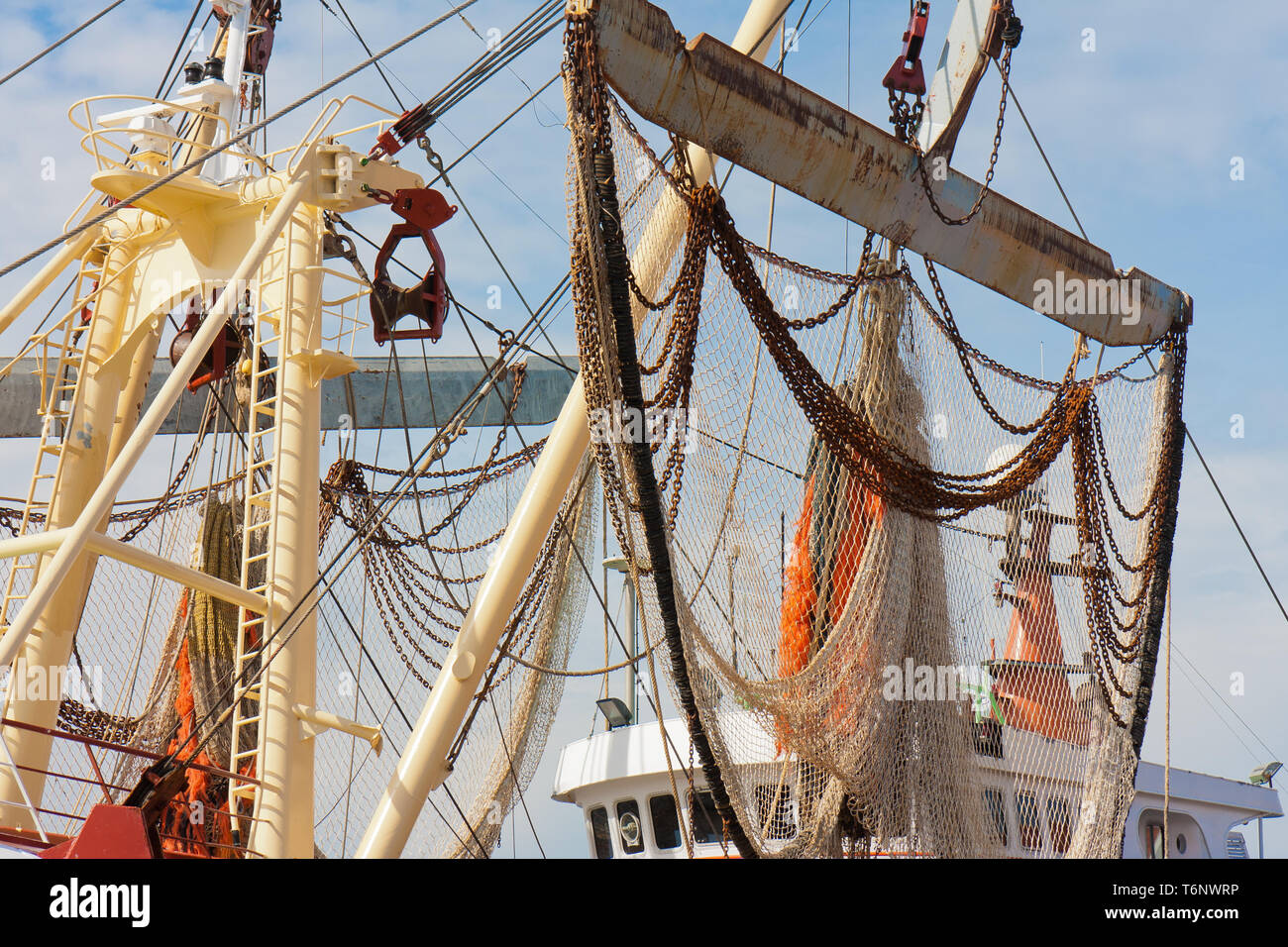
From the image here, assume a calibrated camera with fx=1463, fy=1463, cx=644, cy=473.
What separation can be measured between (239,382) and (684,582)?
5.25 meters

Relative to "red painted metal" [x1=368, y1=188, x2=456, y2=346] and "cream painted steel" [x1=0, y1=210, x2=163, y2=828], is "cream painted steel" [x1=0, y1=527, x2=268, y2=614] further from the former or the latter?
"red painted metal" [x1=368, y1=188, x2=456, y2=346]

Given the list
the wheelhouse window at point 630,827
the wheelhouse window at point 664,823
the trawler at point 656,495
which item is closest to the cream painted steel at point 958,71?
the trawler at point 656,495

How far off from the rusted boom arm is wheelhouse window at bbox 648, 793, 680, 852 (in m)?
5.40

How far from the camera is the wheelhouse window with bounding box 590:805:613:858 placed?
1302 cm

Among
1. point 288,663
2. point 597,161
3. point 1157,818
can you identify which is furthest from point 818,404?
point 1157,818

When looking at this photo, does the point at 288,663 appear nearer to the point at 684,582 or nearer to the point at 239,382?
the point at 684,582

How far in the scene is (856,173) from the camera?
330 inches

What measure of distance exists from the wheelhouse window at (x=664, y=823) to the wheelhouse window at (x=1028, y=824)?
2.90 m

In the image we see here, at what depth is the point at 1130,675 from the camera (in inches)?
415

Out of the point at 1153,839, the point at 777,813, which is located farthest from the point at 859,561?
the point at 1153,839

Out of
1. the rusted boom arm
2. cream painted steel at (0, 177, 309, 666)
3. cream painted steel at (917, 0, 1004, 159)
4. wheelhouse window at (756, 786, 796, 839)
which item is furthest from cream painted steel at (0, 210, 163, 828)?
cream painted steel at (917, 0, 1004, 159)

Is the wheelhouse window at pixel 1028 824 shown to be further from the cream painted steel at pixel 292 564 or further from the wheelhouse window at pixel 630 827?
the cream painted steel at pixel 292 564

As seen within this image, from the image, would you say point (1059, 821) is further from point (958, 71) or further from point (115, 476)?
point (115, 476)

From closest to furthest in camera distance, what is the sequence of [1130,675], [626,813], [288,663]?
[288,663] → [1130,675] → [626,813]
